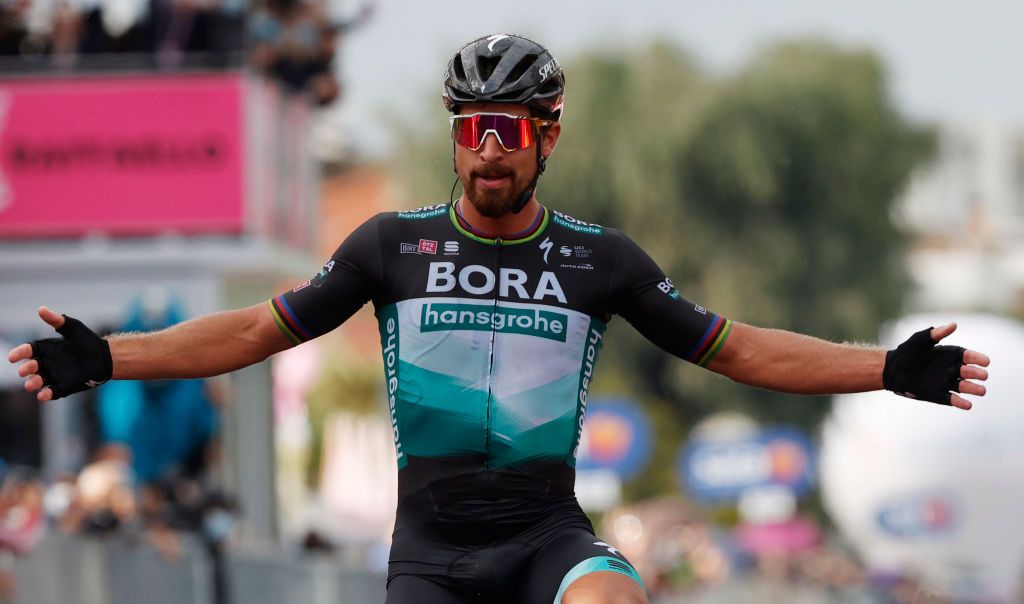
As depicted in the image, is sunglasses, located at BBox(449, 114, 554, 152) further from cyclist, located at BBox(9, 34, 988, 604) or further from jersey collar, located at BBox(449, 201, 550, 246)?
jersey collar, located at BBox(449, 201, 550, 246)

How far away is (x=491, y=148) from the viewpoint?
5.86m

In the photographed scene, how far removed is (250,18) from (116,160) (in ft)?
7.49

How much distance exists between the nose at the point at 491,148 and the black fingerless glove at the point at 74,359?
1301 millimetres

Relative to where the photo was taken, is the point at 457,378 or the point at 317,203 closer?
the point at 457,378

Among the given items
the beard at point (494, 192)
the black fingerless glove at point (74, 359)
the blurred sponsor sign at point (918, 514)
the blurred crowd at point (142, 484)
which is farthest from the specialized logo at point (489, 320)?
the blurred sponsor sign at point (918, 514)

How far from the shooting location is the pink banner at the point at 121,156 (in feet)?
68.3

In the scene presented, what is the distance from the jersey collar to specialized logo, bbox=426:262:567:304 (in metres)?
0.09

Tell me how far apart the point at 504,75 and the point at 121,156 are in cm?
1589

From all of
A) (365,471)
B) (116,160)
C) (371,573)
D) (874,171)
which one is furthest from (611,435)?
(874,171)

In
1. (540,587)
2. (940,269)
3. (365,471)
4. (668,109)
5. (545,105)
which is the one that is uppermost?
(545,105)

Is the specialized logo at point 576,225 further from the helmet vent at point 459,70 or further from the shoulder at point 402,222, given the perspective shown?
the helmet vent at point 459,70

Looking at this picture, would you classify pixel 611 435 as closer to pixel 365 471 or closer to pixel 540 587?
pixel 365 471

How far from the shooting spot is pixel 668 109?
51312mm

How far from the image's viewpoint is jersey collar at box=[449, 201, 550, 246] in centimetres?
609
